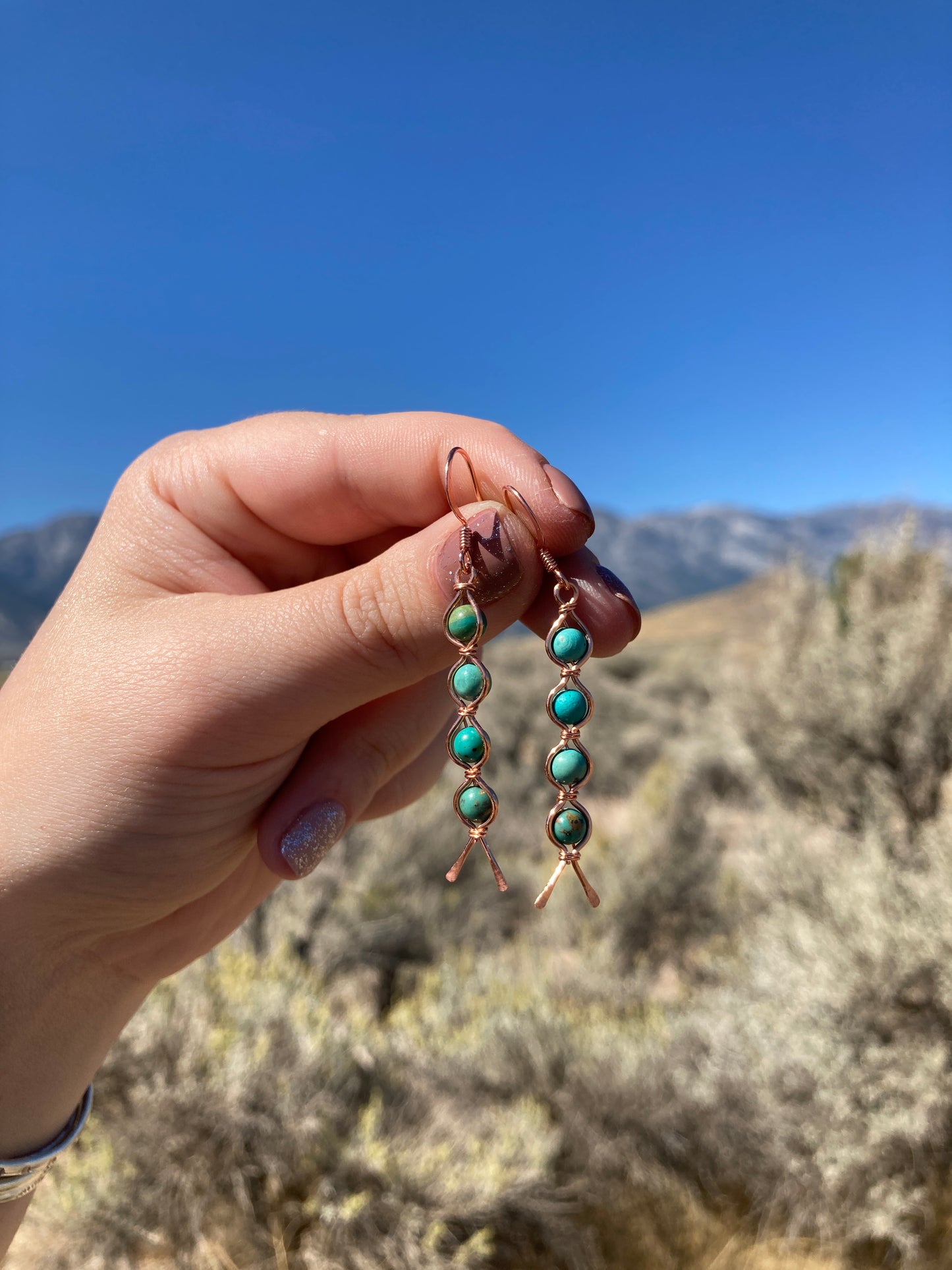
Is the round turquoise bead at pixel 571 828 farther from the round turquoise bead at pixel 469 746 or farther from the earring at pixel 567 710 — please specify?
the round turquoise bead at pixel 469 746

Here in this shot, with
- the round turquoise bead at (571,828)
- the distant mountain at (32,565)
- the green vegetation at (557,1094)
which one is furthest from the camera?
the distant mountain at (32,565)

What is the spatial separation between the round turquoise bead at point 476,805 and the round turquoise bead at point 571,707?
190mm

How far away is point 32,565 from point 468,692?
60547 millimetres

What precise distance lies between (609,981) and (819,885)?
137 cm

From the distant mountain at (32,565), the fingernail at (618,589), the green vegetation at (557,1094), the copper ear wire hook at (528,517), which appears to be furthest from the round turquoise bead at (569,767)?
the distant mountain at (32,565)

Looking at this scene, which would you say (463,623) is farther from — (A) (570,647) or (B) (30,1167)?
(B) (30,1167)

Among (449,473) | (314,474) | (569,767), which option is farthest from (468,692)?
(314,474)

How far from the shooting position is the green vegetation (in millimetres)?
2807

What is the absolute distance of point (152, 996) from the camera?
3145mm

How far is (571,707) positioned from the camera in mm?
1385

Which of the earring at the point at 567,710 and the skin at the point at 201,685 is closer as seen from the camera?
the earring at the point at 567,710

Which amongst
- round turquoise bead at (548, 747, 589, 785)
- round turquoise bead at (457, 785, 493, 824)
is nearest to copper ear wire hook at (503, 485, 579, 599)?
round turquoise bead at (548, 747, 589, 785)

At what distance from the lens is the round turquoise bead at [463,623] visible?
134cm

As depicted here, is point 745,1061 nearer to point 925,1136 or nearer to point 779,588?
point 925,1136
